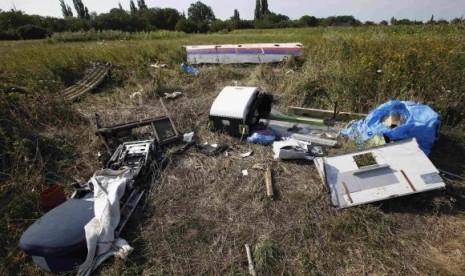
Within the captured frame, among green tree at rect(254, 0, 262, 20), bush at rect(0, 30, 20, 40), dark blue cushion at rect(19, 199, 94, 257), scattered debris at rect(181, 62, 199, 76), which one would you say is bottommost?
dark blue cushion at rect(19, 199, 94, 257)

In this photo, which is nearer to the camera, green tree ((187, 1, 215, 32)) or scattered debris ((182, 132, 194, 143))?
scattered debris ((182, 132, 194, 143))

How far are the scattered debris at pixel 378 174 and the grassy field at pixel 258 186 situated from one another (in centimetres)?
16

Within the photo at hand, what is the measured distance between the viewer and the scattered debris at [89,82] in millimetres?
6548

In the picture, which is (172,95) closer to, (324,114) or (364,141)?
(324,114)

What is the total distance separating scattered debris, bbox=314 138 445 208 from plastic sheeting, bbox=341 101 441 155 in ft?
0.83

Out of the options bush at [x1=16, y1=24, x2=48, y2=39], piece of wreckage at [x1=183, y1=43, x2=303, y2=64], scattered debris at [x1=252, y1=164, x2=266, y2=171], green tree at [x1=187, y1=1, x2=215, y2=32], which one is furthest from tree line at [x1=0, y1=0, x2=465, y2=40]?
scattered debris at [x1=252, y1=164, x2=266, y2=171]

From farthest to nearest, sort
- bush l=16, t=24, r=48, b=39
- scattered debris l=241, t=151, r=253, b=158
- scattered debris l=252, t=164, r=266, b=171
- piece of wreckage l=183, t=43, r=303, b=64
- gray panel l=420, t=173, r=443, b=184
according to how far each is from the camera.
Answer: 1. bush l=16, t=24, r=48, b=39
2. piece of wreckage l=183, t=43, r=303, b=64
3. scattered debris l=241, t=151, r=253, b=158
4. scattered debris l=252, t=164, r=266, b=171
5. gray panel l=420, t=173, r=443, b=184

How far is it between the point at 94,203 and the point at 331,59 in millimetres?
5857

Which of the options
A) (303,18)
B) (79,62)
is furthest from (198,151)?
(303,18)

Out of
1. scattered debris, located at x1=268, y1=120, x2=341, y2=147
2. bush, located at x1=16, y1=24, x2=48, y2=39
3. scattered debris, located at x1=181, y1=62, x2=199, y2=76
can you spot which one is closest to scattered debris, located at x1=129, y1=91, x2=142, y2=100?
scattered debris, located at x1=181, y1=62, x2=199, y2=76

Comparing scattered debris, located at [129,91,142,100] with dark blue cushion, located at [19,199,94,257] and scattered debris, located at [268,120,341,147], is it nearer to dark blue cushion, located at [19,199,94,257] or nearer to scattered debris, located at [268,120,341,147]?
scattered debris, located at [268,120,341,147]

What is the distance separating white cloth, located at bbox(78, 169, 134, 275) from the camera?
2.47m

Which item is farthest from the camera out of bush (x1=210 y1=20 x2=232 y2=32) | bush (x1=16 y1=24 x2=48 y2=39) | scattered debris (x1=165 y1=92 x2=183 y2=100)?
bush (x1=210 y1=20 x2=232 y2=32)

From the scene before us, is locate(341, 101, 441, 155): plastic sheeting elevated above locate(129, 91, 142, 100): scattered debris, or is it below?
above
